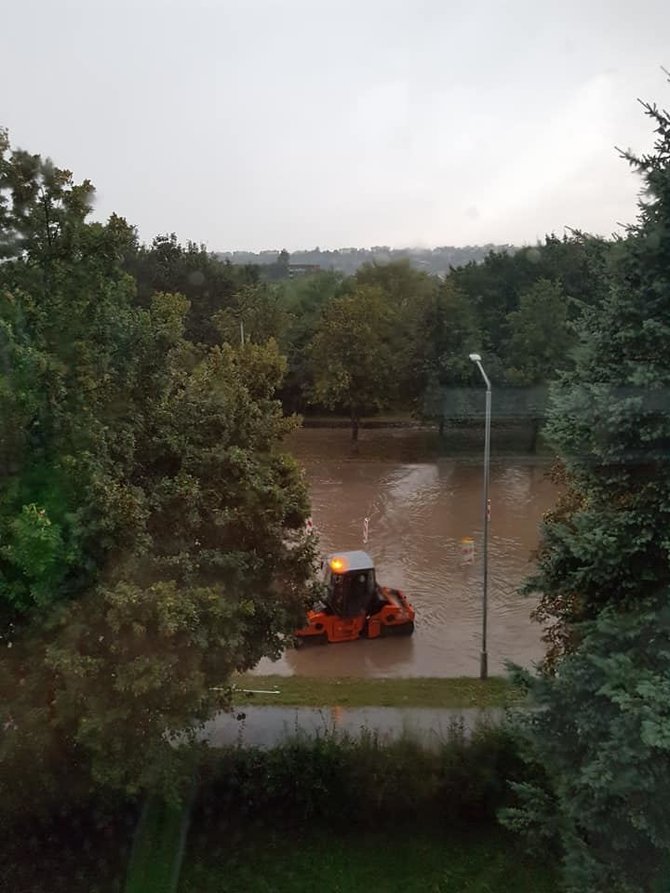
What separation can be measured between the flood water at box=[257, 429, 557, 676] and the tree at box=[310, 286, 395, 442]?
2200 millimetres

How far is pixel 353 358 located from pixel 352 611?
15661 mm

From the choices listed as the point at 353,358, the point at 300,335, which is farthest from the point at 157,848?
the point at 300,335

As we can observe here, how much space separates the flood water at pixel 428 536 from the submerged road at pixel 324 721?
1.87 metres

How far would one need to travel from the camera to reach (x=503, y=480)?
81.3 feet

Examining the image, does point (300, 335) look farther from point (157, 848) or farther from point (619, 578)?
point (619, 578)

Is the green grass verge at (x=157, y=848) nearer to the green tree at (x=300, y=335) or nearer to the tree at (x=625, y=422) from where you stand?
the tree at (x=625, y=422)

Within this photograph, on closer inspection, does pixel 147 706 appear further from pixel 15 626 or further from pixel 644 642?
pixel 644 642

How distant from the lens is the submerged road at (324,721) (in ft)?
31.4

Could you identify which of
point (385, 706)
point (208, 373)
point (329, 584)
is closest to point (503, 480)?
point (329, 584)

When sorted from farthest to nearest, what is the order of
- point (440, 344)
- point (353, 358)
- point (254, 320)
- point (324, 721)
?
point (254, 320) → point (353, 358) → point (440, 344) → point (324, 721)

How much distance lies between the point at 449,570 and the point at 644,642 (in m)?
11.7

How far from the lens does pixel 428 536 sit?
1927 cm

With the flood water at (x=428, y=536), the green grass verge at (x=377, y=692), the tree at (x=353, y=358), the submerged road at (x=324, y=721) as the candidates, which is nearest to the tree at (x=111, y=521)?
the submerged road at (x=324, y=721)

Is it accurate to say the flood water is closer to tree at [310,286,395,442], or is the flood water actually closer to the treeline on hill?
the treeline on hill
